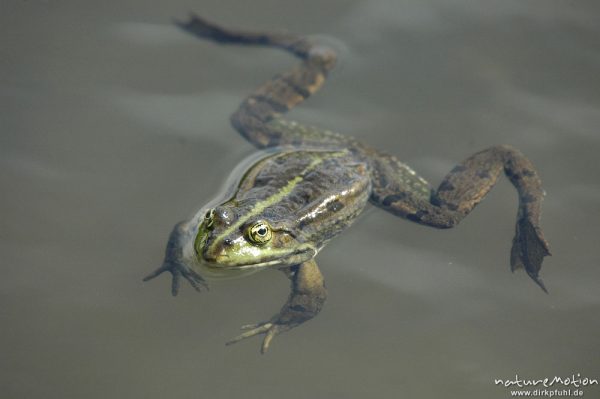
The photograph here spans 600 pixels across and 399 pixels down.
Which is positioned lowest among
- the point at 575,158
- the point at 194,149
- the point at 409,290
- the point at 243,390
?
the point at 243,390

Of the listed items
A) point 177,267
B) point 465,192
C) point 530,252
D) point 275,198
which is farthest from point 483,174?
point 177,267

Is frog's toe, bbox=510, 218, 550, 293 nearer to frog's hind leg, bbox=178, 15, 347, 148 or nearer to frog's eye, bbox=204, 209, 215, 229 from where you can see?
frog's hind leg, bbox=178, 15, 347, 148

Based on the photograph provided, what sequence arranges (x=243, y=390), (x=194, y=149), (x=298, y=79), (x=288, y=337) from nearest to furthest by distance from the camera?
1. (x=243, y=390)
2. (x=288, y=337)
3. (x=194, y=149)
4. (x=298, y=79)

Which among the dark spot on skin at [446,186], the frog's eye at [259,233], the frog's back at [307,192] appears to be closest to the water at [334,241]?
the dark spot on skin at [446,186]

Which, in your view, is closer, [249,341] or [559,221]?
Result: [249,341]

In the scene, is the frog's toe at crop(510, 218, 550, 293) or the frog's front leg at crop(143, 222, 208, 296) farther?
the frog's toe at crop(510, 218, 550, 293)

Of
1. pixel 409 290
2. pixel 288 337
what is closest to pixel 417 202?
pixel 409 290

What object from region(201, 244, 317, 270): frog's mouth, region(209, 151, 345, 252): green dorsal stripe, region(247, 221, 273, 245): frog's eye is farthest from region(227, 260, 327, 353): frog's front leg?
region(209, 151, 345, 252): green dorsal stripe

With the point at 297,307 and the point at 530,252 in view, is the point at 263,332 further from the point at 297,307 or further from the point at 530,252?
the point at 530,252

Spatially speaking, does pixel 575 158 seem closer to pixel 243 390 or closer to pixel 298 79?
pixel 298 79

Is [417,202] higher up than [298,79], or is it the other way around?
[298,79]
